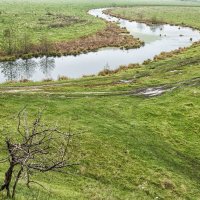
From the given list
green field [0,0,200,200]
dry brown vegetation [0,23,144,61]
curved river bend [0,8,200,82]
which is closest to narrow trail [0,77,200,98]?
green field [0,0,200,200]

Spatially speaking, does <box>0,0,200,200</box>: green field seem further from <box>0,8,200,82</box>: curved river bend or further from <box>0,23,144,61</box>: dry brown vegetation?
<box>0,23,144,61</box>: dry brown vegetation

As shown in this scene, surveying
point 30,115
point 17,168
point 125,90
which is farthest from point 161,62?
point 17,168

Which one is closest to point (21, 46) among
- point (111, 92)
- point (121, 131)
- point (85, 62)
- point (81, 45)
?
point (81, 45)

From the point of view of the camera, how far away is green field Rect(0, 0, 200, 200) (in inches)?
1168

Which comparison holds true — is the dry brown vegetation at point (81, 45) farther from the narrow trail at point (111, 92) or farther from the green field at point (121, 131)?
the narrow trail at point (111, 92)

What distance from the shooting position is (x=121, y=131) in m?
39.3

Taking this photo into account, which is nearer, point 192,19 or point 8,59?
point 8,59

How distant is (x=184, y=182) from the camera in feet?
106

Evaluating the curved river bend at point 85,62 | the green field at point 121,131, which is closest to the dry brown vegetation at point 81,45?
the curved river bend at point 85,62

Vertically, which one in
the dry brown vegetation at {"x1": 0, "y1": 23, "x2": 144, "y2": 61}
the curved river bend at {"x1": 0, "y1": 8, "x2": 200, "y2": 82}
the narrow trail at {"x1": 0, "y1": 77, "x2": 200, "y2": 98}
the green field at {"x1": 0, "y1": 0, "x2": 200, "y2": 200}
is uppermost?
the dry brown vegetation at {"x1": 0, "y1": 23, "x2": 144, "y2": 61}

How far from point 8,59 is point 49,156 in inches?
1700

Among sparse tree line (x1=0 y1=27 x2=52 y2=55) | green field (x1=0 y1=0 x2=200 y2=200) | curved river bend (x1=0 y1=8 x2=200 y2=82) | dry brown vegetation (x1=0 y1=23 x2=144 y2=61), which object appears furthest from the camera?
dry brown vegetation (x1=0 y1=23 x2=144 y2=61)

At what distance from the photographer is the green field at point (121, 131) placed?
29672mm

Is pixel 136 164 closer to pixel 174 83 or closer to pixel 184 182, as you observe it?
pixel 184 182
